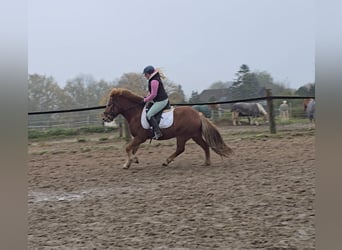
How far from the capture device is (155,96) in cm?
205

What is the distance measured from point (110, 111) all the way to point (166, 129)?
273mm

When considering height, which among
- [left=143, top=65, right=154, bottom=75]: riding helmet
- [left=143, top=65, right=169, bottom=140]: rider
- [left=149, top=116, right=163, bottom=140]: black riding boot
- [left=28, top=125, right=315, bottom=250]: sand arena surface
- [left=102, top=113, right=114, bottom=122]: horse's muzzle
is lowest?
[left=28, top=125, right=315, bottom=250]: sand arena surface

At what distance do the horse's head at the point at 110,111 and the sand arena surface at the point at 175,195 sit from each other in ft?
0.33

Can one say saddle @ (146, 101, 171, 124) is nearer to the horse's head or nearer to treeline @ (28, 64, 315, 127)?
treeline @ (28, 64, 315, 127)

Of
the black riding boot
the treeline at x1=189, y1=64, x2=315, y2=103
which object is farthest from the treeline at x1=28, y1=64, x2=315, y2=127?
the black riding boot

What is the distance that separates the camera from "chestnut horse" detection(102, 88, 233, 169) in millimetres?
2090

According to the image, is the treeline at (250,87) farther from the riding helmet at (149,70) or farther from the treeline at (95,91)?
the riding helmet at (149,70)

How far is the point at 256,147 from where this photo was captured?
211 cm

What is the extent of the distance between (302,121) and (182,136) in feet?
1.81

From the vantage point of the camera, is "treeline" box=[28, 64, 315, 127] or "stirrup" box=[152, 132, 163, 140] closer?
"treeline" box=[28, 64, 315, 127]

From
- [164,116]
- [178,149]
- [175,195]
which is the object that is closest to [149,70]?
[164,116]

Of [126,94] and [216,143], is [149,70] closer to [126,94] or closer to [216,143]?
[126,94]
